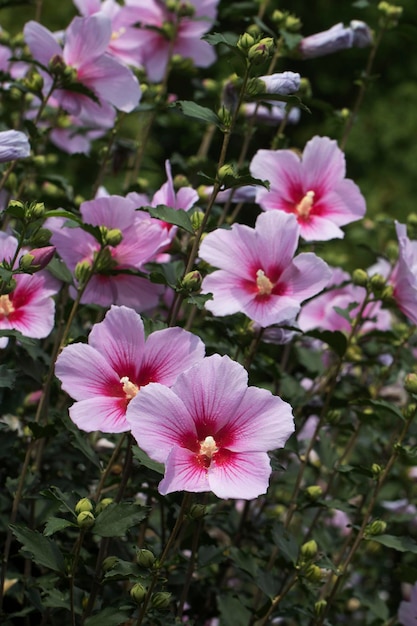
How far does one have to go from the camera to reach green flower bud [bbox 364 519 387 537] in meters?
1.19

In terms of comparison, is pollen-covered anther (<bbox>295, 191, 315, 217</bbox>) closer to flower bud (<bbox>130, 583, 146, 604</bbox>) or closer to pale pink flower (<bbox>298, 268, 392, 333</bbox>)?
pale pink flower (<bbox>298, 268, 392, 333</bbox>)

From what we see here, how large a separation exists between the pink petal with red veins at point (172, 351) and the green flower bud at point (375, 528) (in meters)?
0.37

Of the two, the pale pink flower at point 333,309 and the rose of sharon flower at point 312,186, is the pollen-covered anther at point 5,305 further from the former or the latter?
the pale pink flower at point 333,309

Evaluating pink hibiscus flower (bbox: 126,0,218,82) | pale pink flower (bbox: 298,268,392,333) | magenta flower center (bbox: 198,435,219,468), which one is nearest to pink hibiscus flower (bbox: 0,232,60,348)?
magenta flower center (bbox: 198,435,219,468)

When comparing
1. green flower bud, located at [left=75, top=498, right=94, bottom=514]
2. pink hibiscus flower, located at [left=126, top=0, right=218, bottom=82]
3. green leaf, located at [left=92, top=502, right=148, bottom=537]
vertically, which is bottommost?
green leaf, located at [left=92, top=502, right=148, bottom=537]

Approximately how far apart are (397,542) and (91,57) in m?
0.87

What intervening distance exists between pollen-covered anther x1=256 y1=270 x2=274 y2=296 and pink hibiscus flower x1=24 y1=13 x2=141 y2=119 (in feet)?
1.43

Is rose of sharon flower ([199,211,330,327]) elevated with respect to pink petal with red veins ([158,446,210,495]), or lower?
elevated

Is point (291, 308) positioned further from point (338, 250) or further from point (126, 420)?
point (338, 250)

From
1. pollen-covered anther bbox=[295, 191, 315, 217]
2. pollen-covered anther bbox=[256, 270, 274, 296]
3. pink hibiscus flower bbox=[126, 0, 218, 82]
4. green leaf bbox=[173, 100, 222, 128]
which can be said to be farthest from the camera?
pink hibiscus flower bbox=[126, 0, 218, 82]

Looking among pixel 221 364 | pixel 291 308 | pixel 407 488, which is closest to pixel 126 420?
pixel 221 364

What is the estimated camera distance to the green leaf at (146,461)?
981mm

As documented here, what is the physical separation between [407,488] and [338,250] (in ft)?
8.41

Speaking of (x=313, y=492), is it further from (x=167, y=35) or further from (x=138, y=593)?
(x=167, y=35)
